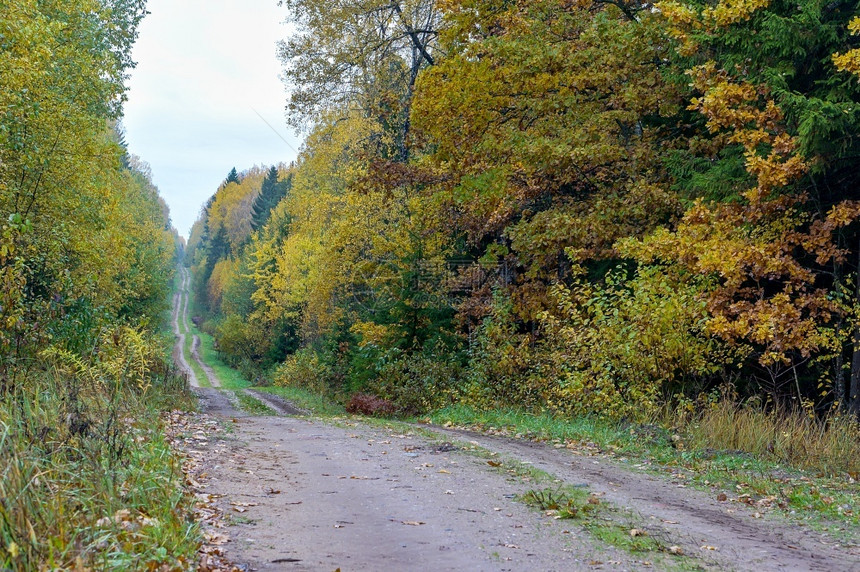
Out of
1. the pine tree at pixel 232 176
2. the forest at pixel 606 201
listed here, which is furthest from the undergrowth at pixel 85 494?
the pine tree at pixel 232 176

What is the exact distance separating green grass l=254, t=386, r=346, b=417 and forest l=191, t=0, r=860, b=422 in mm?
1205

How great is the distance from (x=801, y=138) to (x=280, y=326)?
137ft

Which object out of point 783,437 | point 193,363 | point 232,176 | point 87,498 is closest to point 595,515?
point 87,498

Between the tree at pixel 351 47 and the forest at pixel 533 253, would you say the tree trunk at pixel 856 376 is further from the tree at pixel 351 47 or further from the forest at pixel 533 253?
the tree at pixel 351 47

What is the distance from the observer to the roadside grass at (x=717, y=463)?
26.0 feet

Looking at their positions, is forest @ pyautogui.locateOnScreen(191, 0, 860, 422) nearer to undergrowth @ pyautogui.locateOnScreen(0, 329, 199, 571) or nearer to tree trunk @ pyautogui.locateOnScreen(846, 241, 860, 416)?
tree trunk @ pyautogui.locateOnScreen(846, 241, 860, 416)

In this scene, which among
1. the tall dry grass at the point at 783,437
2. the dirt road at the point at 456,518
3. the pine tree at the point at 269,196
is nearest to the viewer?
the dirt road at the point at 456,518

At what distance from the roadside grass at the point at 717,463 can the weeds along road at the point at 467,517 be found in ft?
1.41

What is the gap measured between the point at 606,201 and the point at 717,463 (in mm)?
7962

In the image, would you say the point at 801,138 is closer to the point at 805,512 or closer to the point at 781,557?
the point at 805,512

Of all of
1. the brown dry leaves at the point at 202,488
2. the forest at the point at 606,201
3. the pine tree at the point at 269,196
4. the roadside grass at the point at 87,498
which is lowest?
the brown dry leaves at the point at 202,488

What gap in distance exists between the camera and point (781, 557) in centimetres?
586

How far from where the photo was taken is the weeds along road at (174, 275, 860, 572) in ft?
18.4

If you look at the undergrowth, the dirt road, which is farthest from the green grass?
the undergrowth
